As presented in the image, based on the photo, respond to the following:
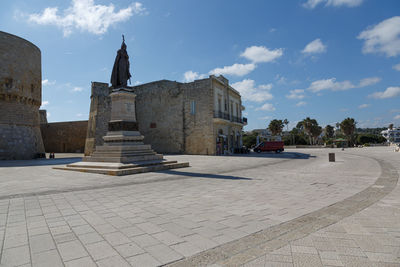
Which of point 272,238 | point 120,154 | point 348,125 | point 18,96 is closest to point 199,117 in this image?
point 120,154

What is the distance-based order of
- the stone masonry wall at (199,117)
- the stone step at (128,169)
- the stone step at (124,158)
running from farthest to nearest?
the stone masonry wall at (199,117) < the stone step at (124,158) < the stone step at (128,169)

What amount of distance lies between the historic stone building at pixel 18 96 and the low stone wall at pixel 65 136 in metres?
10.8

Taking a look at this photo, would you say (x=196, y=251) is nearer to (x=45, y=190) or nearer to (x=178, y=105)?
(x=45, y=190)

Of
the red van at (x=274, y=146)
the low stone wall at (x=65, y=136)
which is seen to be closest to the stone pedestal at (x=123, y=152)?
the red van at (x=274, y=146)

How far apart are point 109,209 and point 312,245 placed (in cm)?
348

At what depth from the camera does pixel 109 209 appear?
427 centimetres

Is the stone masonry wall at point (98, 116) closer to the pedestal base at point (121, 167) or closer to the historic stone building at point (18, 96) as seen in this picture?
the historic stone building at point (18, 96)

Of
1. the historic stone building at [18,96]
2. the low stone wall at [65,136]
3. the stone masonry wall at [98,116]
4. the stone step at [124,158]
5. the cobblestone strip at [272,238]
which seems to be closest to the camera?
the cobblestone strip at [272,238]

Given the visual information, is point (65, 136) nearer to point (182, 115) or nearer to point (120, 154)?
point (182, 115)

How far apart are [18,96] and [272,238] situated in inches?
1062

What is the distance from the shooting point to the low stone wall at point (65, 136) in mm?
35156

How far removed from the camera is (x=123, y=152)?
10867 mm

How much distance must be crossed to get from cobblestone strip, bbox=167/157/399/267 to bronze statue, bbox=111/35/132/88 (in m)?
11.7

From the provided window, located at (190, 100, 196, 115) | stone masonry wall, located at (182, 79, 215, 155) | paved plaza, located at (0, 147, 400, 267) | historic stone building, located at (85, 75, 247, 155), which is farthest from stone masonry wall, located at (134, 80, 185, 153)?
paved plaza, located at (0, 147, 400, 267)
